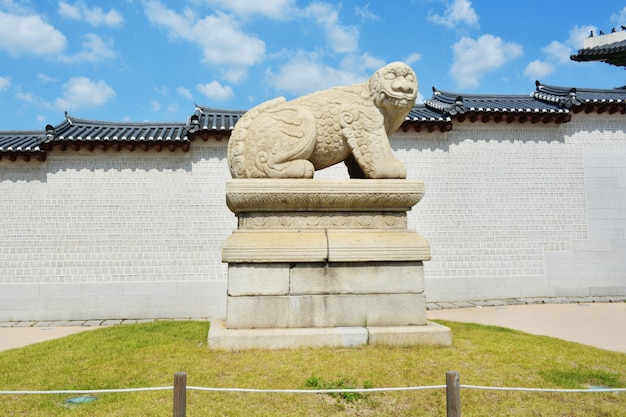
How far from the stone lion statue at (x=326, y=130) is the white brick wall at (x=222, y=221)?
19.9 feet

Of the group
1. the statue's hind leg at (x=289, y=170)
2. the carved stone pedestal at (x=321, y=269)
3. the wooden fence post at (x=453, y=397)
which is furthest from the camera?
the statue's hind leg at (x=289, y=170)

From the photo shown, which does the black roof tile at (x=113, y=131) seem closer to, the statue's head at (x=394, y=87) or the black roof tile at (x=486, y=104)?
the statue's head at (x=394, y=87)

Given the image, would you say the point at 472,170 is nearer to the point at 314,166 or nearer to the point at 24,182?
the point at 314,166

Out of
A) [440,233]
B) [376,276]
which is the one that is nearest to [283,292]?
[376,276]

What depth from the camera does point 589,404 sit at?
11.2 feet

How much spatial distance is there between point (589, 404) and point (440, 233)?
322 inches

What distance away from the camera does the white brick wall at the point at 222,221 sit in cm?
1052

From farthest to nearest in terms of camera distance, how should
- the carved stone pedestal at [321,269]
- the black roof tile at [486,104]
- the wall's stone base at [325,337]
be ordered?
the black roof tile at [486,104]
the carved stone pedestal at [321,269]
the wall's stone base at [325,337]

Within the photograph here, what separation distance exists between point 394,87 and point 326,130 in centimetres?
95

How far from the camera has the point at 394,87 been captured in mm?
5281

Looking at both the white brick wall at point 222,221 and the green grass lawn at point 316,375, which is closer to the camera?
the green grass lawn at point 316,375

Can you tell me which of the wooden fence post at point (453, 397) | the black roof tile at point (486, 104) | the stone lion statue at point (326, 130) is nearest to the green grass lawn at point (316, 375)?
the wooden fence post at point (453, 397)

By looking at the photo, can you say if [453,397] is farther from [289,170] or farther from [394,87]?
[394,87]

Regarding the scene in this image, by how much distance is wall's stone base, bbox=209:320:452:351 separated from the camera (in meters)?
4.52
